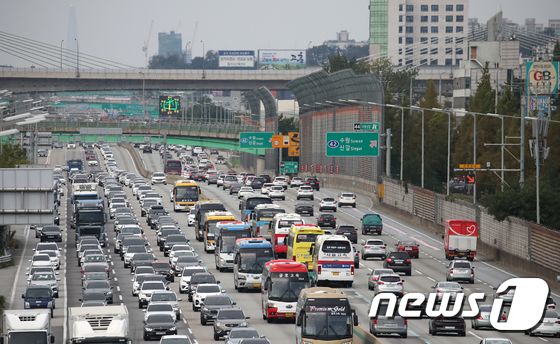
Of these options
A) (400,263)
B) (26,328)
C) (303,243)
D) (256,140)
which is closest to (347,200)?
(400,263)

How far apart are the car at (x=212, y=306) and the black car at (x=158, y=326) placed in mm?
3621

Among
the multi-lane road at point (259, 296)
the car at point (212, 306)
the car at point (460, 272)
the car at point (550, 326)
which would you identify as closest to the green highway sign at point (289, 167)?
the multi-lane road at point (259, 296)

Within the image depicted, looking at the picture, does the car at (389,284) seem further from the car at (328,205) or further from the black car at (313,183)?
the black car at (313,183)

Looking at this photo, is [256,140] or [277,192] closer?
[277,192]

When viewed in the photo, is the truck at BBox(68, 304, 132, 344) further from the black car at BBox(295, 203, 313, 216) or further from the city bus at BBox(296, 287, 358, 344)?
the black car at BBox(295, 203, 313, 216)

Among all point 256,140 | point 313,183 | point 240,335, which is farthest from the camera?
point 256,140

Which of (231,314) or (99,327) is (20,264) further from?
(99,327)

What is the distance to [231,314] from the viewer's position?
5981 centimetres

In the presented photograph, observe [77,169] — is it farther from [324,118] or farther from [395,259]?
[395,259]

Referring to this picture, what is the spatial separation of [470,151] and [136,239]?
172 feet

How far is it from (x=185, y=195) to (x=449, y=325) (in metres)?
70.1

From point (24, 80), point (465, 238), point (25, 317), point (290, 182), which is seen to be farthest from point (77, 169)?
point (25, 317)

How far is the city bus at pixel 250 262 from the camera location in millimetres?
76312

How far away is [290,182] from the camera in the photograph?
168 m
